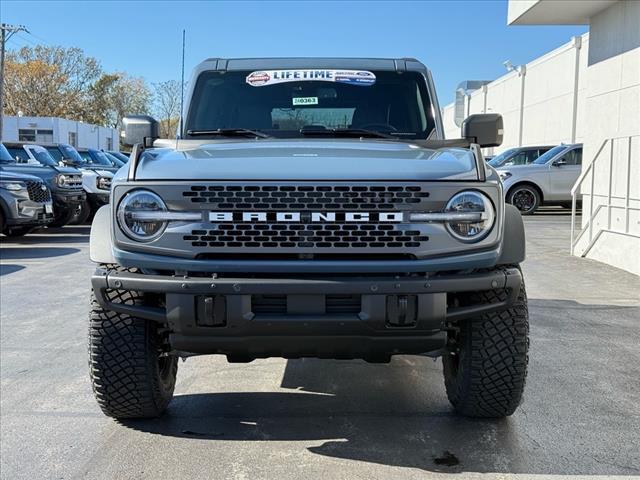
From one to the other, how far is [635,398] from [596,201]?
6.94 meters

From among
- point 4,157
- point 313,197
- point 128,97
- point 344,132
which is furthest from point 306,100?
point 128,97

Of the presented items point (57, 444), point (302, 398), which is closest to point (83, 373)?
point (57, 444)

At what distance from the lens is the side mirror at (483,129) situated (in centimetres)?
427

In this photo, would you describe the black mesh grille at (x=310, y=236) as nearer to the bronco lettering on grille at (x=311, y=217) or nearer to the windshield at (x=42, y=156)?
the bronco lettering on grille at (x=311, y=217)

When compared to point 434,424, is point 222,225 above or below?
above

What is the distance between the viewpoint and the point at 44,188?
12.6m

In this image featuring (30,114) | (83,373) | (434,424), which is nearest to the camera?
(434,424)

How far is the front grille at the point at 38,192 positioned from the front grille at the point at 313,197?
10325 millimetres

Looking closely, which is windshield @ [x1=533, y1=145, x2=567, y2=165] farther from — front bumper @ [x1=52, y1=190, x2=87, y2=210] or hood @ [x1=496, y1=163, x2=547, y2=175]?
front bumper @ [x1=52, y1=190, x2=87, y2=210]

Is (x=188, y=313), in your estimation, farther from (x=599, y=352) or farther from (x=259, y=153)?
(x=599, y=352)

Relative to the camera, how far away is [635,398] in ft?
14.2

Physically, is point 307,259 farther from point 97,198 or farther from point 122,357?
point 97,198

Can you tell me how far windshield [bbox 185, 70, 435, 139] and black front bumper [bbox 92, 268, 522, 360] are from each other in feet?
5.88

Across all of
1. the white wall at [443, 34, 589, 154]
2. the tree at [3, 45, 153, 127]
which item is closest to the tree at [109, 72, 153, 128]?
the tree at [3, 45, 153, 127]
